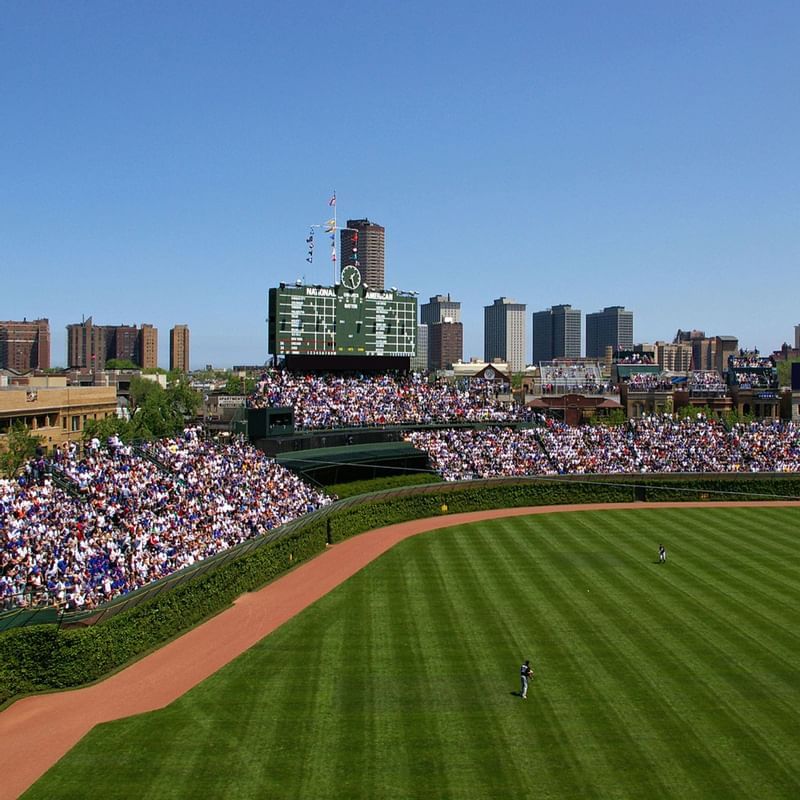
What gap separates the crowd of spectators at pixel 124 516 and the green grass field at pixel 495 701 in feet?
14.3

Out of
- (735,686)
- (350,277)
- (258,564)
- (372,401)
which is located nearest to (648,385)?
(350,277)

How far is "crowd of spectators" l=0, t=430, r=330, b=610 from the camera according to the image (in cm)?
2278

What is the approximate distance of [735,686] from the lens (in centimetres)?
2112

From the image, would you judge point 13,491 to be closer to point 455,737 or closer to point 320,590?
point 320,590

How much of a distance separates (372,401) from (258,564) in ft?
83.8

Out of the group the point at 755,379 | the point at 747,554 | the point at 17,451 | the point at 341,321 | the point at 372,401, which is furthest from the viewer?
the point at 755,379

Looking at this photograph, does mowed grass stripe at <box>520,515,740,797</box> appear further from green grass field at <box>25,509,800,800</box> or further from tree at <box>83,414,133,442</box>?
tree at <box>83,414,133,442</box>

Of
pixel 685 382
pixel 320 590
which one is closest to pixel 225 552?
pixel 320 590

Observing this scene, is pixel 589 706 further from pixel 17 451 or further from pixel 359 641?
pixel 17 451

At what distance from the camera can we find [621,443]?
57250 mm

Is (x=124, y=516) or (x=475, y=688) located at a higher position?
(x=124, y=516)

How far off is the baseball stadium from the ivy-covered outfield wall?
10cm

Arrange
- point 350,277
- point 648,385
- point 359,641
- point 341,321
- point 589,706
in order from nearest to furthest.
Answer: point 589,706
point 359,641
point 341,321
point 350,277
point 648,385

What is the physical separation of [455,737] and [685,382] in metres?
95.6
